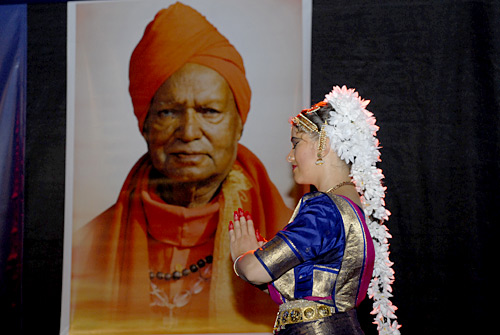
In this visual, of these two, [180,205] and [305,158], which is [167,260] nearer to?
[180,205]

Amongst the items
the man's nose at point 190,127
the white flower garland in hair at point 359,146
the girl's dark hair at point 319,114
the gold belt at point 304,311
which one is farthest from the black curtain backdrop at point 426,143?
the gold belt at point 304,311

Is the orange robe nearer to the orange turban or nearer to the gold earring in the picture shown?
the orange turban

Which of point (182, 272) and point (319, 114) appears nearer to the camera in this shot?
point (319, 114)

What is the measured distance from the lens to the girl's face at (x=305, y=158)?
6.56 feet

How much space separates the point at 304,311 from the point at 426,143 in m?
2.02

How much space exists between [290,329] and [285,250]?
1.13 ft

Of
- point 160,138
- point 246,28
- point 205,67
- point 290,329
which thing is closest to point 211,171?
point 160,138

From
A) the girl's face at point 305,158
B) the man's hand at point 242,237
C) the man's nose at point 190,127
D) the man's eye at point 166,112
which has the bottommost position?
the man's hand at point 242,237

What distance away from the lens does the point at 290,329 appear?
1853 millimetres

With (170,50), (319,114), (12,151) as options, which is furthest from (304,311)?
(12,151)

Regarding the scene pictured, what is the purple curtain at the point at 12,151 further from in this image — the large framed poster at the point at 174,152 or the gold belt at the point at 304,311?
the gold belt at the point at 304,311

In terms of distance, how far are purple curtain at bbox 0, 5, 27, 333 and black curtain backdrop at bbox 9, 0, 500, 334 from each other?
13 centimetres

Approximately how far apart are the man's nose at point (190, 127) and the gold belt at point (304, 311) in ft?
6.47

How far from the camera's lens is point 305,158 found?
2.01 meters
